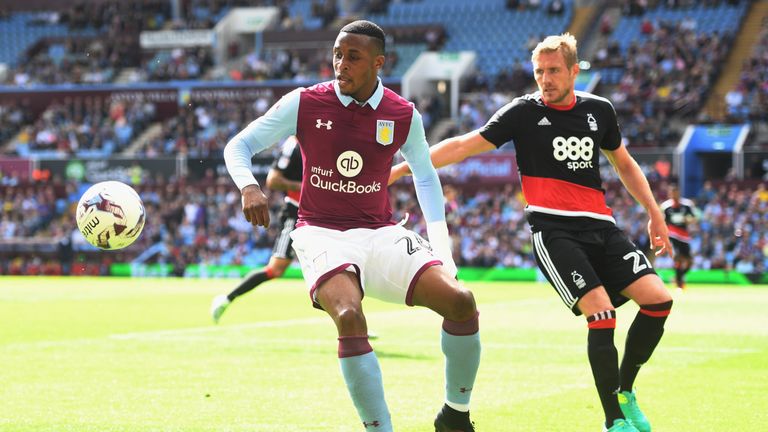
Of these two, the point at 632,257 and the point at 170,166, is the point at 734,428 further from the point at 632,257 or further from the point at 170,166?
the point at 170,166

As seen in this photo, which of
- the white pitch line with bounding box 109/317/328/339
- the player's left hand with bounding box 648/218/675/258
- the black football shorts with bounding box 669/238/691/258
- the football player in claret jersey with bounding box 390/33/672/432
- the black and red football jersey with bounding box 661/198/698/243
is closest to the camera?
the football player in claret jersey with bounding box 390/33/672/432

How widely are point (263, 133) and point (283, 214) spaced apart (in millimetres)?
7277

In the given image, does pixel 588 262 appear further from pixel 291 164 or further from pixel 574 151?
pixel 291 164

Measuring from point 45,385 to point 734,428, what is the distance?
521 centimetres

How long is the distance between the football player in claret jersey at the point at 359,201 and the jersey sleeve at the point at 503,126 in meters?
1.09

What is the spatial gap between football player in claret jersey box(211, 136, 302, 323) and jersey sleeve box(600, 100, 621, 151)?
19.0ft

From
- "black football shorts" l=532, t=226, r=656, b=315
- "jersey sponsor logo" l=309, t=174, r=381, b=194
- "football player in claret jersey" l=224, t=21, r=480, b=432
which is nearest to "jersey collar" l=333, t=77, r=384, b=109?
"football player in claret jersey" l=224, t=21, r=480, b=432

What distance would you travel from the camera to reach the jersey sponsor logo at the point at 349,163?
6.36 meters

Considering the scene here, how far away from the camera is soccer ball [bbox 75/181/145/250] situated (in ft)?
26.6

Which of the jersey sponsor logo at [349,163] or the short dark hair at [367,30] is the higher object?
the short dark hair at [367,30]

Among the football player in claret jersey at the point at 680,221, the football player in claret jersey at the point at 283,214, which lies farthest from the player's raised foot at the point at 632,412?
the football player in claret jersey at the point at 680,221

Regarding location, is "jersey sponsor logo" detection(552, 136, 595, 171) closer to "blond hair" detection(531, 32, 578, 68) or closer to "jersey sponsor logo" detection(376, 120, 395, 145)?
"blond hair" detection(531, 32, 578, 68)

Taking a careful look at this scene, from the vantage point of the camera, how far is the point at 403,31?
152ft

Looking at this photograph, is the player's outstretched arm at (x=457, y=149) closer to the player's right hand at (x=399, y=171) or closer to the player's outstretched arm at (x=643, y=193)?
the player's right hand at (x=399, y=171)
